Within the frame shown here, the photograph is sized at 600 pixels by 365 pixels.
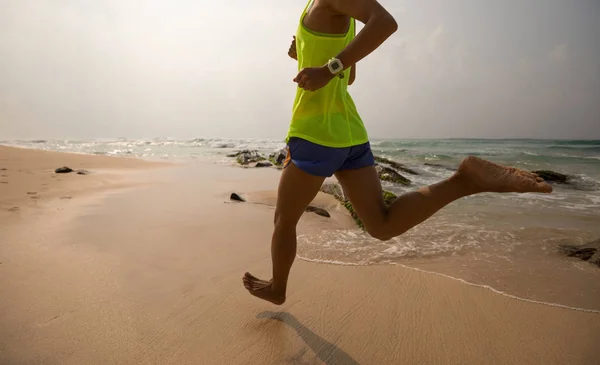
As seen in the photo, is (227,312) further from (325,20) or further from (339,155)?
Result: (325,20)

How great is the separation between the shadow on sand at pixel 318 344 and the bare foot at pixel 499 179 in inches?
39.2

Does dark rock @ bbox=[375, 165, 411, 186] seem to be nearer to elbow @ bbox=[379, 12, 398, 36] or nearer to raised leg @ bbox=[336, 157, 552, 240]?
raised leg @ bbox=[336, 157, 552, 240]

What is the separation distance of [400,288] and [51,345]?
1900 millimetres

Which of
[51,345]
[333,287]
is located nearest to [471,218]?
[333,287]

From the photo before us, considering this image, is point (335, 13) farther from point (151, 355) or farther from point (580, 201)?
point (580, 201)

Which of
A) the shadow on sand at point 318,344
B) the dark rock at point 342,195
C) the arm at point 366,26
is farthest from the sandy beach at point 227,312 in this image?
the dark rock at point 342,195

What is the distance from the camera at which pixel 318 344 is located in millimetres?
1652

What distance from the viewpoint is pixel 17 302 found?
6.16 ft

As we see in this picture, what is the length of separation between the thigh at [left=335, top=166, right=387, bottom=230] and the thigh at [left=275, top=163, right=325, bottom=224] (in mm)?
216

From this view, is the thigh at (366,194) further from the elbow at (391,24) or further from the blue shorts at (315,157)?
the elbow at (391,24)

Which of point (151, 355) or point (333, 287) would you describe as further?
point (333, 287)

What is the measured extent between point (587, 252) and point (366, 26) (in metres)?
2.85

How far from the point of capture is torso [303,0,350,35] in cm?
162

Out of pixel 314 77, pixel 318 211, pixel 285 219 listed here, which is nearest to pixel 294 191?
pixel 285 219
